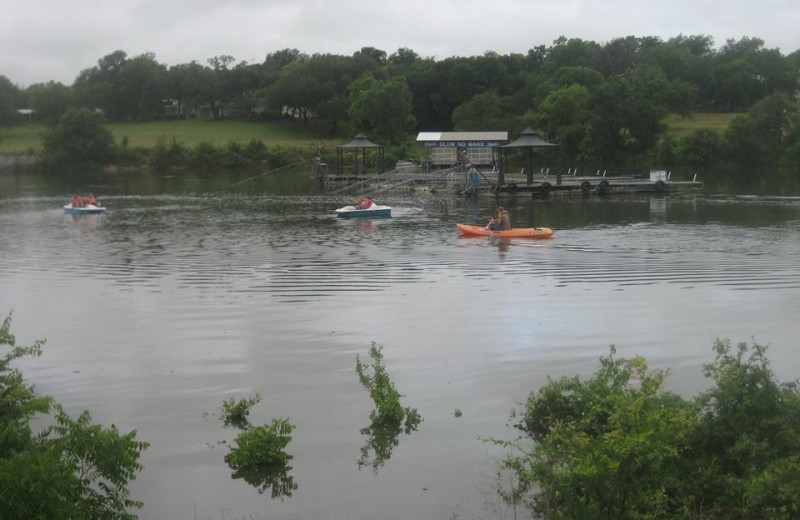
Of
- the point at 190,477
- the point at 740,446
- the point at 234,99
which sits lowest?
the point at 190,477

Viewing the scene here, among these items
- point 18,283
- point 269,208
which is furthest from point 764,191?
point 18,283

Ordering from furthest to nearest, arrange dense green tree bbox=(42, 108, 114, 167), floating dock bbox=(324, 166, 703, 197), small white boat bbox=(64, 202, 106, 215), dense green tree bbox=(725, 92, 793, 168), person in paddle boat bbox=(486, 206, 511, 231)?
dense green tree bbox=(42, 108, 114, 167) → dense green tree bbox=(725, 92, 793, 168) → floating dock bbox=(324, 166, 703, 197) → small white boat bbox=(64, 202, 106, 215) → person in paddle boat bbox=(486, 206, 511, 231)

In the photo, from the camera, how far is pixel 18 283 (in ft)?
83.9

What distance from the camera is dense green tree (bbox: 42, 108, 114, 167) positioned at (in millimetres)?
103000

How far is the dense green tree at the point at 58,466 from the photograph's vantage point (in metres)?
7.05

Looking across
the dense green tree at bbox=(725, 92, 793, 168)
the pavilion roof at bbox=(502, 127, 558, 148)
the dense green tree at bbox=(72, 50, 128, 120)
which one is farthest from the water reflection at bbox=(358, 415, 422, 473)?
the dense green tree at bbox=(72, 50, 128, 120)

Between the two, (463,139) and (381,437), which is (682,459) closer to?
(381,437)

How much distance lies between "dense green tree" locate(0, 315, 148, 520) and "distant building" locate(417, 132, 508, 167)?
59181 millimetres

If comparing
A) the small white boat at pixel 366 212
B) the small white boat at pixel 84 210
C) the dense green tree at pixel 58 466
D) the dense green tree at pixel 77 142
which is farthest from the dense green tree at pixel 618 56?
the dense green tree at pixel 58 466

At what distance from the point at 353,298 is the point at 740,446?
46.5ft

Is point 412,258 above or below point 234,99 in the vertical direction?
below

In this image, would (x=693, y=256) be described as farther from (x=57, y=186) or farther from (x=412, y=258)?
(x=57, y=186)

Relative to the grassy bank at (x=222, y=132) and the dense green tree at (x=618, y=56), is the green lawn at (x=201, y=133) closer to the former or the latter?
the grassy bank at (x=222, y=132)

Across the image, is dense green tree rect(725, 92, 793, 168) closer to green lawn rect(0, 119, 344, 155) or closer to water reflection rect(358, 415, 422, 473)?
green lawn rect(0, 119, 344, 155)
